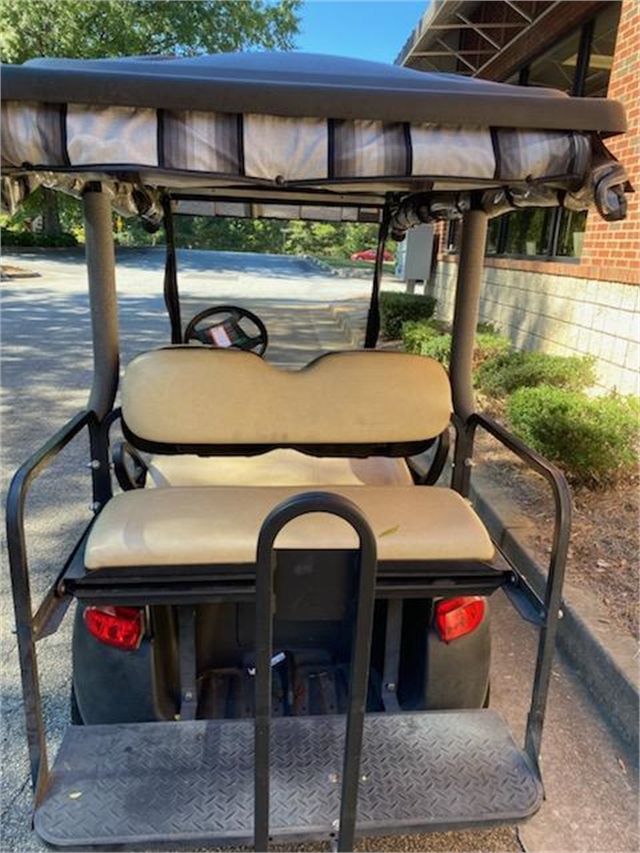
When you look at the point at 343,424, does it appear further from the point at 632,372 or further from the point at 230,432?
the point at 632,372

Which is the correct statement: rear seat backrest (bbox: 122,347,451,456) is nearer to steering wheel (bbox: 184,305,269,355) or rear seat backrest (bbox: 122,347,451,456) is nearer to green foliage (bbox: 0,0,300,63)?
steering wheel (bbox: 184,305,269,355)

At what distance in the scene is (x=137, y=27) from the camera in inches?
804

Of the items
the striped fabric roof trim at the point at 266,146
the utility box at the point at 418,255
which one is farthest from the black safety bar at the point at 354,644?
the utility box at the point at 418,255

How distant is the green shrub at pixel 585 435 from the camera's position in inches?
137

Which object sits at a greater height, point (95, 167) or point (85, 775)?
point (95, 167)

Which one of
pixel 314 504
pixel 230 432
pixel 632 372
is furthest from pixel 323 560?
pixel 632 372

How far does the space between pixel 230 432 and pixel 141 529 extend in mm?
745

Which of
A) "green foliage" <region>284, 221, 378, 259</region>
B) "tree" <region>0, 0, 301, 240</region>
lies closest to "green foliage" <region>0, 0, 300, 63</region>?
"tree" <region>0, 0, 301, 240</region>

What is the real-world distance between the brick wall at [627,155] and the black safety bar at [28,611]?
16.8ft

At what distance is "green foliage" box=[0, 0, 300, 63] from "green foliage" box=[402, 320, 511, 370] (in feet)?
55.7

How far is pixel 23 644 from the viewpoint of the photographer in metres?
1.51

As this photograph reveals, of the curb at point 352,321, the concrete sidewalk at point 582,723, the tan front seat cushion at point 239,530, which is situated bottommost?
the concrete sidewalk at point 582,723

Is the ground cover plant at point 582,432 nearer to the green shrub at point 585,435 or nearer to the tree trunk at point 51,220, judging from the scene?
the green shrub at point 585,435

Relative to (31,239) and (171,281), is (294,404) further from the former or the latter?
(31,239)
